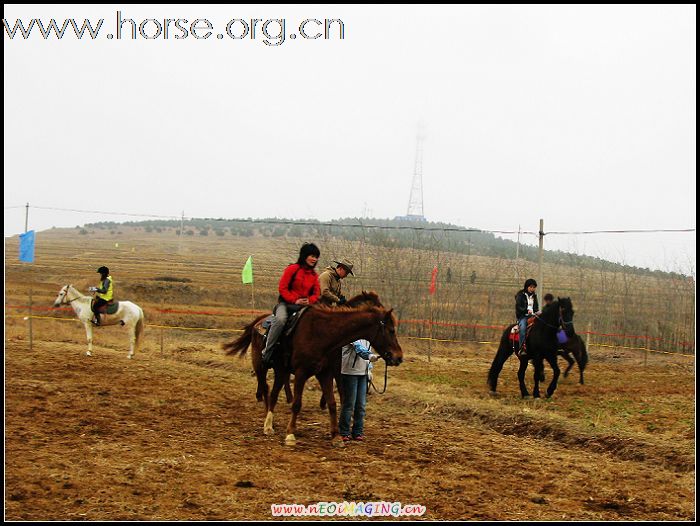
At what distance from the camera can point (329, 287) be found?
9328 mm

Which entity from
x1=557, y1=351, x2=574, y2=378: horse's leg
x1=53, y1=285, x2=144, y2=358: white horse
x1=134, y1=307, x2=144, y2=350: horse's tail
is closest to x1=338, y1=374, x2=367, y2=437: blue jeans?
x1=557, y1=351, x2=574, y2=378: horse's leg

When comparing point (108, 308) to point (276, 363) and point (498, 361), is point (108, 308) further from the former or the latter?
point (498, 361)

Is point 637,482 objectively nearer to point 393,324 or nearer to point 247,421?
point 393,324

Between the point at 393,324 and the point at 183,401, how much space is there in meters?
4.35

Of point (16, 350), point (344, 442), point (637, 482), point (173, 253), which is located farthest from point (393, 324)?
point (173, 253)

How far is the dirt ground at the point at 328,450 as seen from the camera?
19.7ft

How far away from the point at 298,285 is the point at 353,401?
5.48 feet

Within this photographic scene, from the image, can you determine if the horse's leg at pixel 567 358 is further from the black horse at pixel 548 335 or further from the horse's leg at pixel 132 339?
the horse's leg at pixel 132 339

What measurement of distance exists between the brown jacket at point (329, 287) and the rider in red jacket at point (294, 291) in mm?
215

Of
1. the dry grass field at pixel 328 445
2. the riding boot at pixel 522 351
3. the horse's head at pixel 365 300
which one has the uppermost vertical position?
the horse's head at pixel 365 300

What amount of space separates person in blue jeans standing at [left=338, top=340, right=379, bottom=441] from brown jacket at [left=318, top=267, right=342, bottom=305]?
77 cm

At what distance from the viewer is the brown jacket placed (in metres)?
9.03

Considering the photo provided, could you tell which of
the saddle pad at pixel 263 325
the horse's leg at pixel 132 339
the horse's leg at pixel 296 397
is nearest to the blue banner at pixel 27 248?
the horse's leg at pixel 132 339

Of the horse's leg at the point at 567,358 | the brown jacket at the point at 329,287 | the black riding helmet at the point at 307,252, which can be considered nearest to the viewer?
the black riding helmet at the point at 307,252
